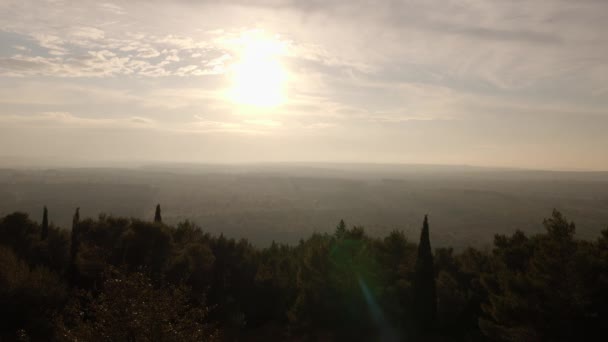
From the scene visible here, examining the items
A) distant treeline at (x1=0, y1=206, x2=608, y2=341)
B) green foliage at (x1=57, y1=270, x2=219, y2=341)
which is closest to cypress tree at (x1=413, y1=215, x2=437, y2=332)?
distant treeline at (x1=0, y1=206, x2=608, y2=341)

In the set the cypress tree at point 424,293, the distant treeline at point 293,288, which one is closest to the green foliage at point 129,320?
the distant treeline at point 293,288

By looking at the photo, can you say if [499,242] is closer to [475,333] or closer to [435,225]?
[475,333]

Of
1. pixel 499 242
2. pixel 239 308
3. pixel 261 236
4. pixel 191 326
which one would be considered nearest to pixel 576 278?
pixel 499 242

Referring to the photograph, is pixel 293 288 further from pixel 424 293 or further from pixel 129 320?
pixel 129 320

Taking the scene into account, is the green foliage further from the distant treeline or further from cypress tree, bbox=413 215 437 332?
→ cypress tree, bbox=413 215 437 332

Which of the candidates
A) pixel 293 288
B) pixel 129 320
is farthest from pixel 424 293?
pixel 129 320

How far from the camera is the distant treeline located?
53.1 feet

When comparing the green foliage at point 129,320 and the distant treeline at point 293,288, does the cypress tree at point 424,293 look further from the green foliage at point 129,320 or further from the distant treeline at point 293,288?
the green foliage at point 129,320

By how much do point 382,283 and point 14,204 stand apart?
15769 centimetres

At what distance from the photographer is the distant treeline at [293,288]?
16.2 m

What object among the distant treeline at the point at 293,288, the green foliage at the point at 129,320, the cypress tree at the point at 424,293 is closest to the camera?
the green foliage at the point at 129,320

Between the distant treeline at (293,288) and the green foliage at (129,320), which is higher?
the green foliage at (129,320)

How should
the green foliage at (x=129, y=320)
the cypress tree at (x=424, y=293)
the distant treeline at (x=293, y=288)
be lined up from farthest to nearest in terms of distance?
the cypress tree at (x=424, y=293) < the distant treeline at (x=293, y=288) < the green foliage at (x=129, y=320)

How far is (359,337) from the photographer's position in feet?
98.0
